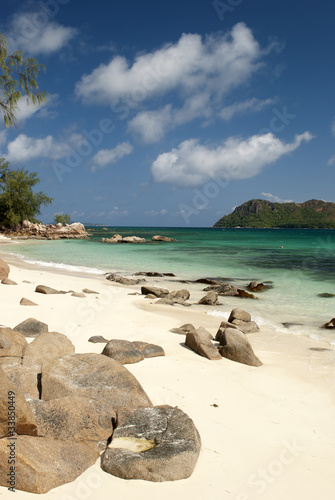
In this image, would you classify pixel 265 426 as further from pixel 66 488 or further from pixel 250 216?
pixel 250 216

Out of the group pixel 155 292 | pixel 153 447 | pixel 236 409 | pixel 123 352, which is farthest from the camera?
pixel 155 292

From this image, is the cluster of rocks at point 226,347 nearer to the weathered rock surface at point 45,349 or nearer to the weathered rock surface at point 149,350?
the weathered rock surface at point 149,350

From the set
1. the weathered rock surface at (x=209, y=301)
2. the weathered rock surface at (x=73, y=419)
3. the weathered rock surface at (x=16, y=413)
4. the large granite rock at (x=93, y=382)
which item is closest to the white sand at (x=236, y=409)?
the weathered rock surface at (x=73, y=419)

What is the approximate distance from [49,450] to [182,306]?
29.6 feet

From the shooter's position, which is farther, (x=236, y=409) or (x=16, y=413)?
(x=236, y=409)

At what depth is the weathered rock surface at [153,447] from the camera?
298 centimetres

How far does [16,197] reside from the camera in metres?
67.2

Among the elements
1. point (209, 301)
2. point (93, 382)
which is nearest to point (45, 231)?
point (209, 301)

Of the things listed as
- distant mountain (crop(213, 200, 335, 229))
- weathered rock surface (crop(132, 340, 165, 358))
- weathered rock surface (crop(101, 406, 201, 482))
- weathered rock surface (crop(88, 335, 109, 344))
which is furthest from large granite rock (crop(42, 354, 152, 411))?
distant mountain (crop(213, 200, 335, 229))

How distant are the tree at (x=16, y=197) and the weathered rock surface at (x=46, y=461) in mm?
70894

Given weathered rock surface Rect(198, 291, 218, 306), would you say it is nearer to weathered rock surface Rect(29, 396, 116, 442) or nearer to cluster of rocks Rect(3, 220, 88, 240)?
weathered rock surface Rect(29, 396, 116, 442)

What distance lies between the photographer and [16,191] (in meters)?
67.9

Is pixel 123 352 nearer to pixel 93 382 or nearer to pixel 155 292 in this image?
pixel 93 382

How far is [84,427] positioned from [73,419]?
0.14m
